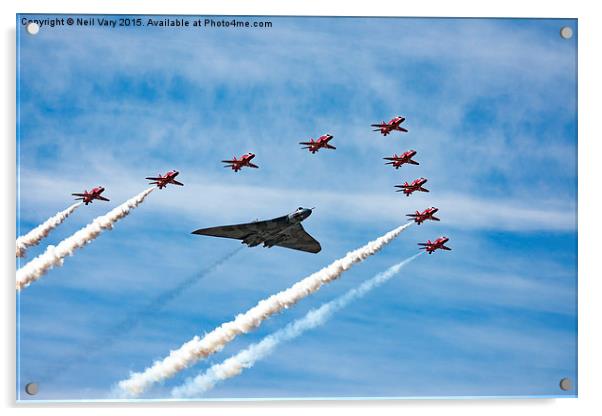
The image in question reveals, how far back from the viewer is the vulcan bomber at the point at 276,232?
49.5m

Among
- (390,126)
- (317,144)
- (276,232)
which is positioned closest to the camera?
(317,144)

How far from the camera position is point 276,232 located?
51.4 m

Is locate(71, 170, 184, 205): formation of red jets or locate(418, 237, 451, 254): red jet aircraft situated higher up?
locate(71, 170, 184, 205): formation of red jets

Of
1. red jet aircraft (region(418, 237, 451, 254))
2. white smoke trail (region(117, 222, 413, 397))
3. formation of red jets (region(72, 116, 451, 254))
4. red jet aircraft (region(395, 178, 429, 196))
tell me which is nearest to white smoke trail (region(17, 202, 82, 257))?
formation of red jets (region(72, 116, 451, 254))

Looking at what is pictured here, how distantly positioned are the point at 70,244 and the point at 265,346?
8.27 meters

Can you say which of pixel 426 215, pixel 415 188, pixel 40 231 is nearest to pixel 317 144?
pixel 415 188

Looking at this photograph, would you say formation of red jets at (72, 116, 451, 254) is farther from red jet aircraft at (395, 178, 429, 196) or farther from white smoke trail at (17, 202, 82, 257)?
white smoke trail at (17, 202, 82, 257)

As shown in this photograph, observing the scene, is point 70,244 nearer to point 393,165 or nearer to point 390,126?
point 393,165

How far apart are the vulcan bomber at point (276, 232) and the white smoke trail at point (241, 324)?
1278 millimetres

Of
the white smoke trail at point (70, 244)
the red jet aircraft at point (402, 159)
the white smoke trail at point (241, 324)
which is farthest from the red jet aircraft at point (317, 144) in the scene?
the white smoke trail at point (70, 244)

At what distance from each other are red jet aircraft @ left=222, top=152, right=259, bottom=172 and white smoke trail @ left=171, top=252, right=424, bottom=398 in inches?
240

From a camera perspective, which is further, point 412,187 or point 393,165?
point 393,165

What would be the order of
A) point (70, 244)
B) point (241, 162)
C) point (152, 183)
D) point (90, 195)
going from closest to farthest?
point (90, 195) → point (70, 244) → point (152, 183) → point (241, 162)

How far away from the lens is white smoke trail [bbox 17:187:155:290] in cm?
4681
